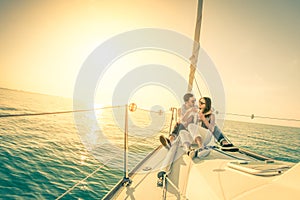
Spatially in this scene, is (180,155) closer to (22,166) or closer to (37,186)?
(37,186)

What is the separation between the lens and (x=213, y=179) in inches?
80.0

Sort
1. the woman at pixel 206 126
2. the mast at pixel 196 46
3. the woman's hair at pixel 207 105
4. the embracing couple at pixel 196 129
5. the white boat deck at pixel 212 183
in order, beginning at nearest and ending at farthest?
the white boat deck at pixel 212 183
the embracing couple at pixel 196 129
the woman at pixel 206 126
the woman's hair at pixel 207 105
the mast at pixel 196 46

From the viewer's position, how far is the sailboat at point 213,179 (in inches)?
58.8

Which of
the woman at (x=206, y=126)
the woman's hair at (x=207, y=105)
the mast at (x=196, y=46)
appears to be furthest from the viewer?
the mast at (x=196, y=46)

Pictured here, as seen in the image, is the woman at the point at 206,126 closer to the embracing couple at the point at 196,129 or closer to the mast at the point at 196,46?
the embracing couple at the point at 196,129

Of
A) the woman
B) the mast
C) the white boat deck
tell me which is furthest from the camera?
the mast

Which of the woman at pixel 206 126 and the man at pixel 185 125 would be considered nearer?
the man at pixel 185 125

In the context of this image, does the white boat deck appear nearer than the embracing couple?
Yes

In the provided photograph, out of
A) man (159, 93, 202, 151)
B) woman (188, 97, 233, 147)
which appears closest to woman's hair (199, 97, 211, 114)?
woman (188, 97, 233, 147)

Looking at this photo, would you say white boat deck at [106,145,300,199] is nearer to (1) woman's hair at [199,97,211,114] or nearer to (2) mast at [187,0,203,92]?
(1) woman's hair at [199,97,211,114]

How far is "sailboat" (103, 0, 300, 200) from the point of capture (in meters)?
1.49

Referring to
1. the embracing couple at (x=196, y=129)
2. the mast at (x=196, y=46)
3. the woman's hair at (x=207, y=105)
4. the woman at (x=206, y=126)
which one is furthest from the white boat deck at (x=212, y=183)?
→ the mast at (x=196, y=46)

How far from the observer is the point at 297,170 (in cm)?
148

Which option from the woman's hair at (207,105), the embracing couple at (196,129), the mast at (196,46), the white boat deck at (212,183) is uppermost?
the mast at (196,46)
